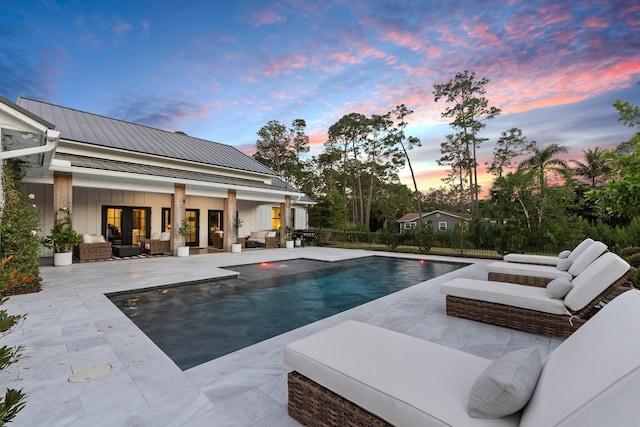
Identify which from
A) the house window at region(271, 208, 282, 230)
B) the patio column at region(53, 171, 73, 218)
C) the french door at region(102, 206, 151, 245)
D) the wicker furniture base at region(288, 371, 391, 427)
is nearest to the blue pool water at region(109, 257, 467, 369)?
the wicker furniture base at region(288, 371, 391, 427)

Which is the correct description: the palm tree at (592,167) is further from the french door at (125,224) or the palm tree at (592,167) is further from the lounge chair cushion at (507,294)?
the french door at (125,224)

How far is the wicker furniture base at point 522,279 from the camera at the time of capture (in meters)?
5.53

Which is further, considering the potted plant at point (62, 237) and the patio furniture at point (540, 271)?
the potted plant at point (62, 237)

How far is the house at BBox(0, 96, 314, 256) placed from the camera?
9338 millimetres

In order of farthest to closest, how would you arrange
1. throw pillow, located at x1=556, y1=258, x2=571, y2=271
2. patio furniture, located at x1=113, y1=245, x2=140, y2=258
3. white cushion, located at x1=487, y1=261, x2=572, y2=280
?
patio furniture, located at x1=113, y1=245, x2=140, y2=258 → throw pillow, located at x1=556, y1=258, x2=571, y2=271 → white cushion, located at x1=487, y1=261, x2=572, y2=280

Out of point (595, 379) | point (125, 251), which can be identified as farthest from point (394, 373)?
point (125, 251)

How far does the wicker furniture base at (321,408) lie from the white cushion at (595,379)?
2.87 feet

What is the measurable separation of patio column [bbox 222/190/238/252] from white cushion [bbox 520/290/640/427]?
44.5ft

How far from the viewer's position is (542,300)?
3871 millimetres

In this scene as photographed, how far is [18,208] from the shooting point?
262 inches

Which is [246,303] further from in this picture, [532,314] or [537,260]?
[537,260]

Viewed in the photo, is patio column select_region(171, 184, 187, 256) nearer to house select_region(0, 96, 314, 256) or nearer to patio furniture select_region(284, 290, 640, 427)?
house select_region(0, 96, 314, 256)

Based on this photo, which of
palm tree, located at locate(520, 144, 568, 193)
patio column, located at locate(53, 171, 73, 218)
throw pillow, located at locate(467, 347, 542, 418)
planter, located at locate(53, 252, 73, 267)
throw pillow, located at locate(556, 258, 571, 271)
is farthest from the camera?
palm tree, located at locate(520, 144, 568, 193)

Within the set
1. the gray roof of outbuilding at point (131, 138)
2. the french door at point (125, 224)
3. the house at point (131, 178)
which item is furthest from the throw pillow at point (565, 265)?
the french door at point (125, 224)
